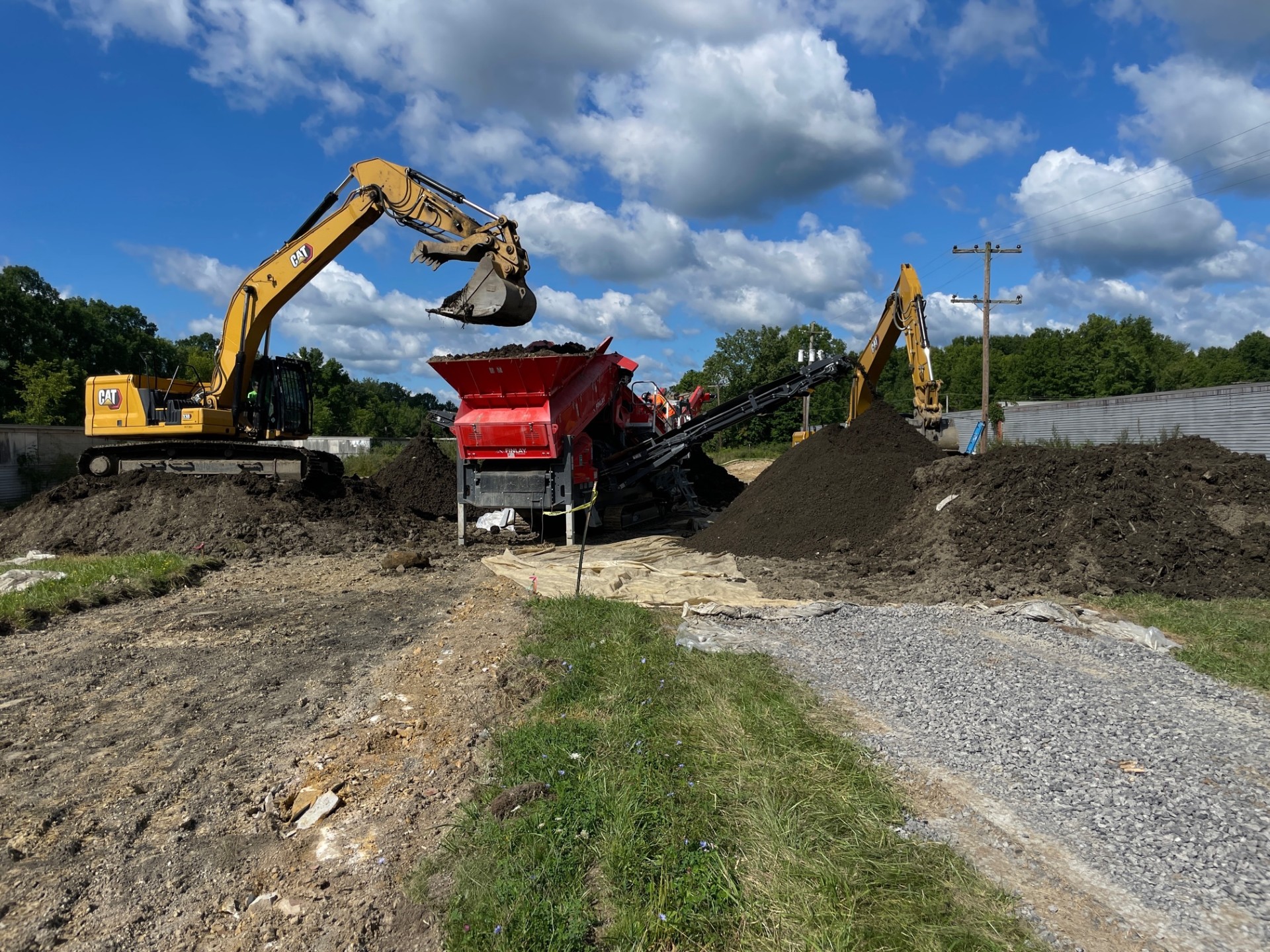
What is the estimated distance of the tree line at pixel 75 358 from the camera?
32250 mm

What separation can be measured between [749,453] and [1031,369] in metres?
27.9

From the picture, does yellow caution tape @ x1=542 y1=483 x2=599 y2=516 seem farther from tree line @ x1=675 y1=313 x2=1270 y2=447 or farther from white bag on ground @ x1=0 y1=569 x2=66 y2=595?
tree line @ x1=675 y1=313 x2=1270 y2=447

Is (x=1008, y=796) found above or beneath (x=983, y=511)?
beneath

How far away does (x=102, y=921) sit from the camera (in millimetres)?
2801

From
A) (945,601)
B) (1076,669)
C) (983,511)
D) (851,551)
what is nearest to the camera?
(1076,669)

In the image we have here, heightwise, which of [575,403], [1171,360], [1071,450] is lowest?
[1071,450]

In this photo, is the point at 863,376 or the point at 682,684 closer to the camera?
the point at 682,684

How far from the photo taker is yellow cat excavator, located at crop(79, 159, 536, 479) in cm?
1322

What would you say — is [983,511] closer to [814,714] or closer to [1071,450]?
[1071,450]

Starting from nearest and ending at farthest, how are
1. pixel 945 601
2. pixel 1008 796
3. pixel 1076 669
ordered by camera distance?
pixel 1008 796, pixel 1076 669, pixel 945 601

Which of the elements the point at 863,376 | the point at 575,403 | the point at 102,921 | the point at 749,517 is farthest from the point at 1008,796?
the point at 863,376

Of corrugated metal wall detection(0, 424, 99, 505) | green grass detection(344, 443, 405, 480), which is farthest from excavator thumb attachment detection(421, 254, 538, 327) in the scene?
corrugated metal wall detection(0, 424, 99, 505)

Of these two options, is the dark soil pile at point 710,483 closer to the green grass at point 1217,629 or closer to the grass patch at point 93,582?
the grass patch at point 93,582

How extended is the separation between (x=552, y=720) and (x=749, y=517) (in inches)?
296
